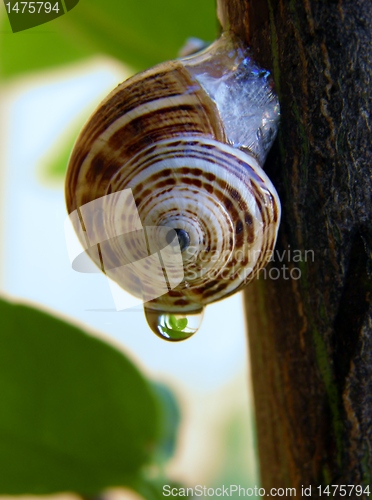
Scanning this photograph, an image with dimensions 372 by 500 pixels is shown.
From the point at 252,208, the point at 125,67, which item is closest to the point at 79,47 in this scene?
the point at 125,67

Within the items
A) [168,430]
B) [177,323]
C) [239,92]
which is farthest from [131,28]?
[168,430]

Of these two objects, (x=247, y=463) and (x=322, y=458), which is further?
(x=247, y=463)

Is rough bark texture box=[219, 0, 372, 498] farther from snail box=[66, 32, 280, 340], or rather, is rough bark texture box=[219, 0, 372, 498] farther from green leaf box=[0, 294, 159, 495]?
green leaf box=[0, 294, 159, 495]

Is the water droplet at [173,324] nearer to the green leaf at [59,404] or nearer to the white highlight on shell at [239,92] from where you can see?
the green leaf at [59,404]

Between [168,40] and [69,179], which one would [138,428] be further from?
[168,40]

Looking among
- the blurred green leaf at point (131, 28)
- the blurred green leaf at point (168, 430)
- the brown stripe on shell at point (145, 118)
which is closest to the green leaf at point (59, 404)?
the blurred green leaf at point (168, 430)
